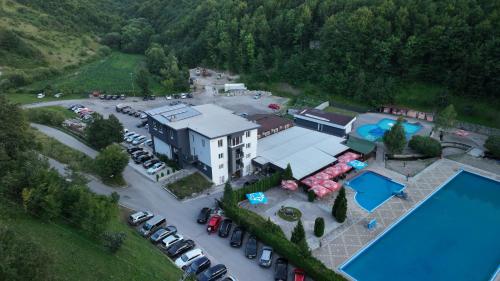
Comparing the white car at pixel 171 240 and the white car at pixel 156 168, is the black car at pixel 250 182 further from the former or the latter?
the white car at pixel 171 240

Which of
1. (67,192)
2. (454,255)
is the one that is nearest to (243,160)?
(67,192)

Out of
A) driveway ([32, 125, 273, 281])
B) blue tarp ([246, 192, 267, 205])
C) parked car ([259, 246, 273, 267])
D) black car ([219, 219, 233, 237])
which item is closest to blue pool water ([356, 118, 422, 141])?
blue tarp ([246, 192, 267, 205])

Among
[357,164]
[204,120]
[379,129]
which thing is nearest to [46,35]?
[204,120]

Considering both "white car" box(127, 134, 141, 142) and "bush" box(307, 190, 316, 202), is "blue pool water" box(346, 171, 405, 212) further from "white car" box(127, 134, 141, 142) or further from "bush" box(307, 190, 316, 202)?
"white car" box(127, 134, 141, 142)

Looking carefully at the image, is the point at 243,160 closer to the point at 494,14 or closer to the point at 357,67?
the point at 357,67

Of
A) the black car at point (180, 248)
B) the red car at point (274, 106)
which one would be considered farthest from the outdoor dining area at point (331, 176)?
the red car at point (274, 106)

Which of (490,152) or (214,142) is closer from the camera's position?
(214,142)
